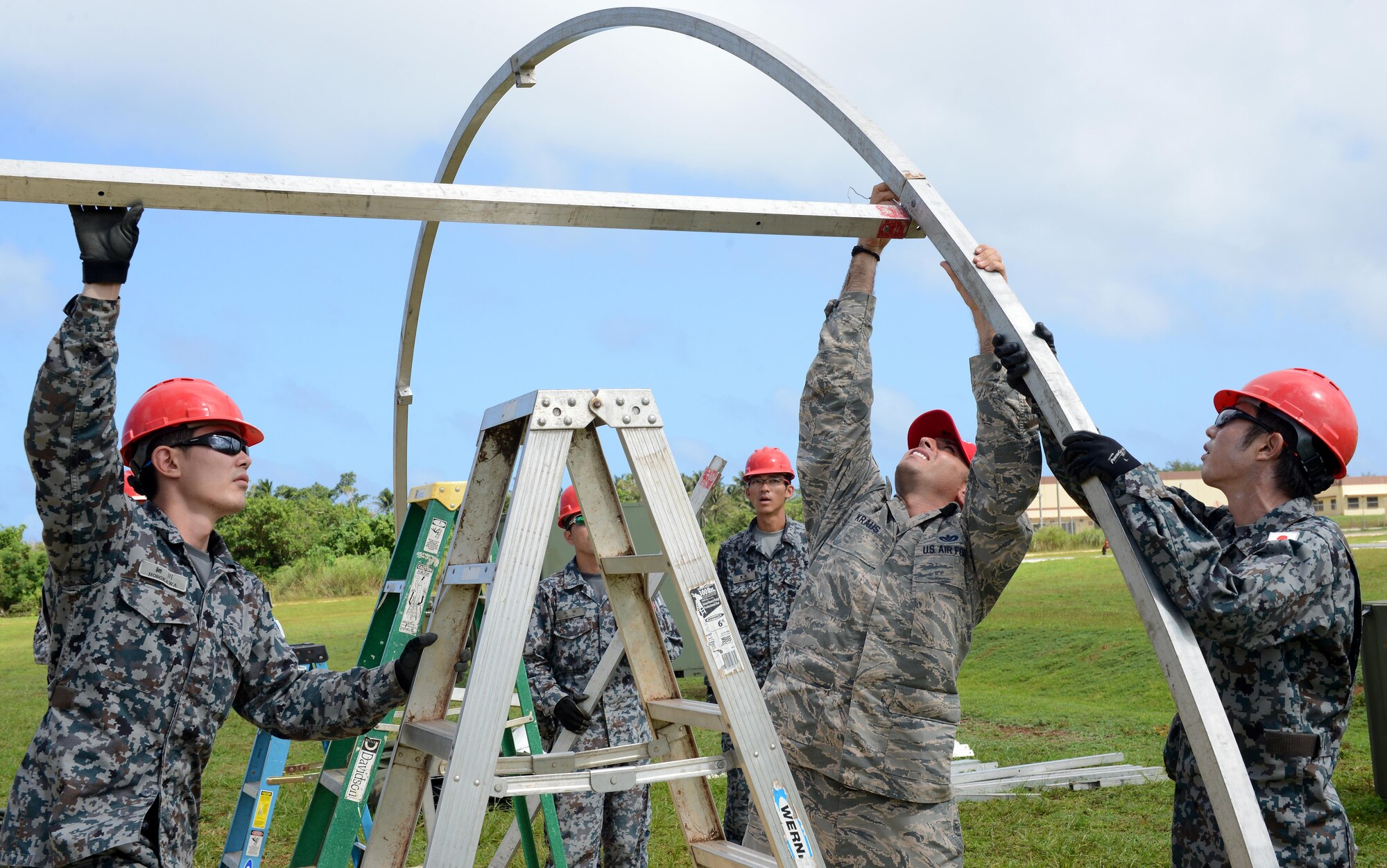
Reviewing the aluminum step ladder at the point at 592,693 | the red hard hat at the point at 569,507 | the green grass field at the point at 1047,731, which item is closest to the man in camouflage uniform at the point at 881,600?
the aluminum step ladder at the point at 592,693

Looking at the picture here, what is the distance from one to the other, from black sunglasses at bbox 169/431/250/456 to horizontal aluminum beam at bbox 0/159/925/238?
0.61 meters

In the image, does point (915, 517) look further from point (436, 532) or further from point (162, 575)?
point (162, 575)

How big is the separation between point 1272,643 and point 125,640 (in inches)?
107

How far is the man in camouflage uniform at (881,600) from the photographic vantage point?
314cm

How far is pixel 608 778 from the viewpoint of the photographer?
2.40 metres

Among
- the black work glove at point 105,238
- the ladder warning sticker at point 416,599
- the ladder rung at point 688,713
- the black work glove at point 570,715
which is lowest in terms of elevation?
the ladder rung at point 688,713

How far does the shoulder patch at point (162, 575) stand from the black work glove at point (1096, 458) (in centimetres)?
215

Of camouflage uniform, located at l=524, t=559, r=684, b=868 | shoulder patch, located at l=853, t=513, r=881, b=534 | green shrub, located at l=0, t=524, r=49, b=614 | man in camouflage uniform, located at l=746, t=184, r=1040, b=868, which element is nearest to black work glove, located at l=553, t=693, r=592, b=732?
camouflage uniform, located at l=524, t=559, r=684, b=868

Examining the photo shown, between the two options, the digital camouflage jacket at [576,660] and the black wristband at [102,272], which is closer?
the black wristband at [102,272]

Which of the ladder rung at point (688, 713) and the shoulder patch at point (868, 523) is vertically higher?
the shoulder patch at point (868, 523)

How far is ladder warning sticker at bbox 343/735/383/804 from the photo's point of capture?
379 cm

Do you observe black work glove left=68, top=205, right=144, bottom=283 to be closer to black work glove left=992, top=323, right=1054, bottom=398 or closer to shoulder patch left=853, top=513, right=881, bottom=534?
black work glove left=992, top=323, right=1054, bottom=398

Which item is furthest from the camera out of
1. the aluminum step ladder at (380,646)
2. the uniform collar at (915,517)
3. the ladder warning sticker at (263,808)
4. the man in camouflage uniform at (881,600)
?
the ladder warning sticker at (263,808)

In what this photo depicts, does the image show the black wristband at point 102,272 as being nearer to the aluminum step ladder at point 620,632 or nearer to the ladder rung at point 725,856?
the aluminum step ladder at point 620,632
